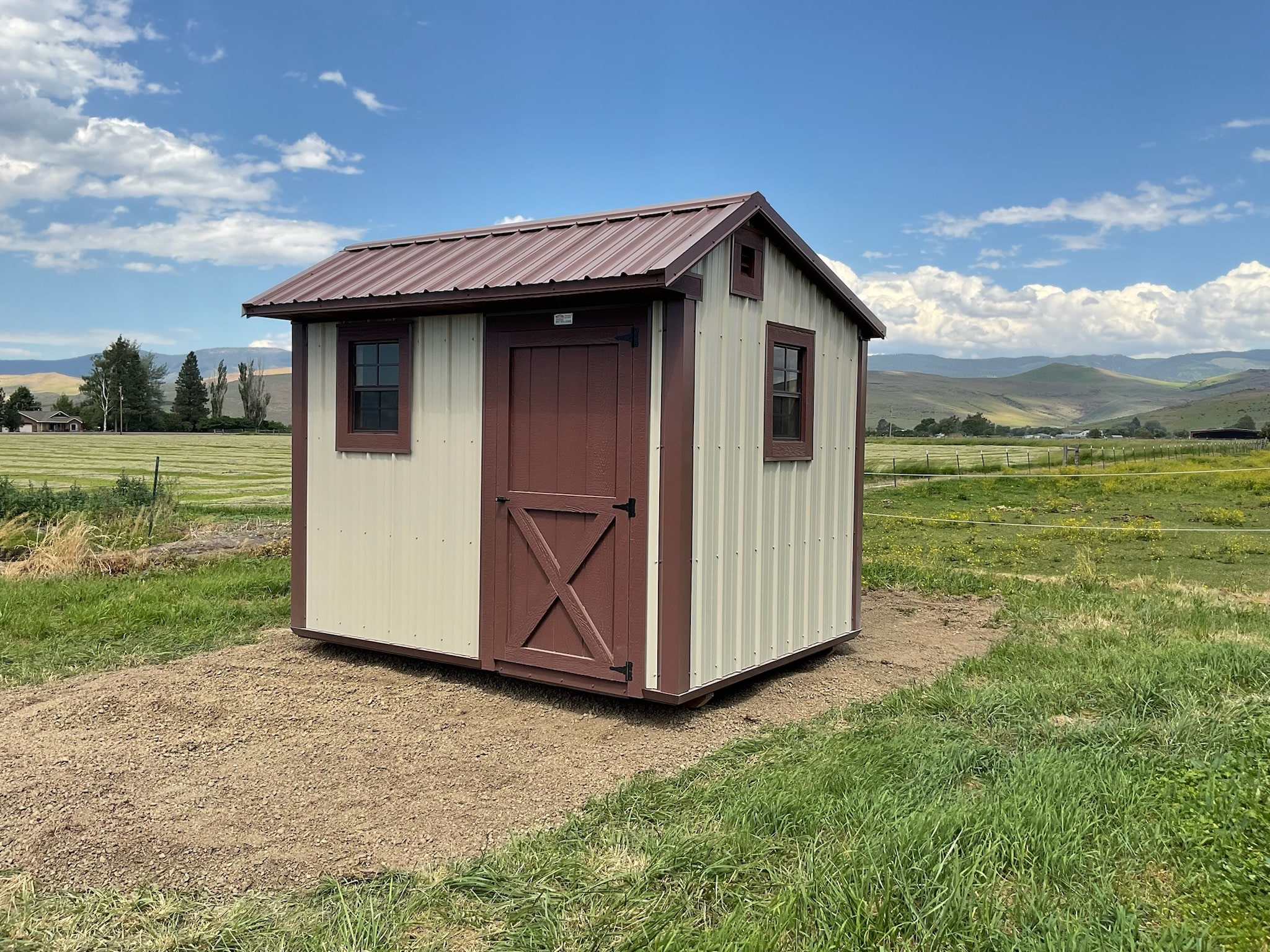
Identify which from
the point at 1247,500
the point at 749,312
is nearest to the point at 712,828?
the point at 749,312

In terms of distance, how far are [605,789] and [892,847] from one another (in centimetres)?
178

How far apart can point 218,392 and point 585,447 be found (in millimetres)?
99489

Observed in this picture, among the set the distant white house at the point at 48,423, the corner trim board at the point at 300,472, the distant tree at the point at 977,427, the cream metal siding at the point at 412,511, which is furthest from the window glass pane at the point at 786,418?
the distant tree at the point at 977,427

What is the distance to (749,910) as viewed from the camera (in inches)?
137

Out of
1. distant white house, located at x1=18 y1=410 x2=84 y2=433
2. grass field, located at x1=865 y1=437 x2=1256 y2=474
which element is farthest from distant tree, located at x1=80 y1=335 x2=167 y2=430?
grass field, located at x1=865 y1=437 x2=1256 y2=474

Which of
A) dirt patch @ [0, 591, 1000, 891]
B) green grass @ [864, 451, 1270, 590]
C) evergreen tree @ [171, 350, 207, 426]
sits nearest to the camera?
dirt patch @ [0, 591, 1000, 891]

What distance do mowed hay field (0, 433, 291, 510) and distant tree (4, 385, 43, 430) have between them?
8.84 meters

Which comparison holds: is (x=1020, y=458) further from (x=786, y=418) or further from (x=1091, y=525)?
(x=786, y=418)

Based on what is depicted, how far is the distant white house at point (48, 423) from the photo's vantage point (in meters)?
85.8

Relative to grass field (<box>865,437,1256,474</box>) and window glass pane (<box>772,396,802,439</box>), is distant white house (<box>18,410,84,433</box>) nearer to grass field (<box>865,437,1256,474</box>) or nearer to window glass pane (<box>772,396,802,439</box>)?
grass field (<box>865,437,1256,474</box>)

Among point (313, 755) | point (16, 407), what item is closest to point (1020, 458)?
point (313, 755)

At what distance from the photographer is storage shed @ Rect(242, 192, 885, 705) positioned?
6227 millimetres

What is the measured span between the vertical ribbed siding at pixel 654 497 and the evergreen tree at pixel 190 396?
83685mm

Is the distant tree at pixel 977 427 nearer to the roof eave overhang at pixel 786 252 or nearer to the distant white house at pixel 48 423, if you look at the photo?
the distant white house at pixel 48 423
